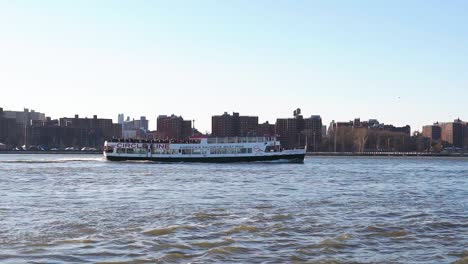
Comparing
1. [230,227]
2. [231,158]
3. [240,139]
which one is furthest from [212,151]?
[230,227]

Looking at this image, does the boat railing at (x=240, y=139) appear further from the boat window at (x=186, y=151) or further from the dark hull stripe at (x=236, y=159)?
the boat window at (x=186, y=151)

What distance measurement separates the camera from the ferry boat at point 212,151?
97.7 m

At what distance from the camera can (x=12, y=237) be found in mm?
21234

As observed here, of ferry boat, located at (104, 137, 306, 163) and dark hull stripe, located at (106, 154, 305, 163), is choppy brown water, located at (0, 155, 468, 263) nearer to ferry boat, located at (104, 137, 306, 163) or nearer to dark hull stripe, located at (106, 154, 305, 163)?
dark hull stripe, located at (106, 154, 305, 163)

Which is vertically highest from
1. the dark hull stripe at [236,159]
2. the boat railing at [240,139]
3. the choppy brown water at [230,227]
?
the boat railing at [240,139]

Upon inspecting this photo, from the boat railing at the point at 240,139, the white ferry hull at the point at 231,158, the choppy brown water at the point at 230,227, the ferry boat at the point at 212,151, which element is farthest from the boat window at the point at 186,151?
the choppy brown water at the point at 230,227

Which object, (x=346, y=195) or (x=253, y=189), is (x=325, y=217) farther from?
(x=253, y=189)

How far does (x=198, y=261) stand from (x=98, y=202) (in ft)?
52.6

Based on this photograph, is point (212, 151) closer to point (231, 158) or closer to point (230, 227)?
point (231, 158)

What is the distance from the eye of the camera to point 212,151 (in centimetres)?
9950

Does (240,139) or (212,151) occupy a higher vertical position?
(240,139)

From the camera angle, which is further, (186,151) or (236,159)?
(186,151)

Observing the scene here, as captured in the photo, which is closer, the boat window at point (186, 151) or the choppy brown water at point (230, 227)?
the choppy brown water at point (230, 227)

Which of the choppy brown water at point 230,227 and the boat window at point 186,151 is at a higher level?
the boat window at point 186,151
